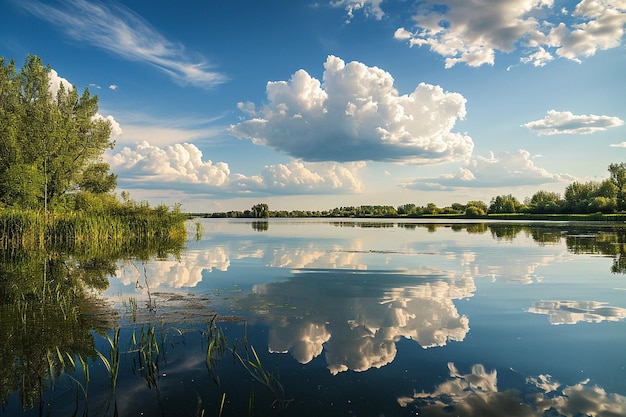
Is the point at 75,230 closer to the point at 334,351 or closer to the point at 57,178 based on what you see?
the point at 57,178

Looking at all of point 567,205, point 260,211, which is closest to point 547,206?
point 567,205

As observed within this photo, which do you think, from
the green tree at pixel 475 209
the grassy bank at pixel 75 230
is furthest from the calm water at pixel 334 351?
the green tree at pixel 475 209

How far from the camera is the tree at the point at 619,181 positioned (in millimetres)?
90188

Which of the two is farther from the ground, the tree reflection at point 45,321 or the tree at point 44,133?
the tree at point 44,133

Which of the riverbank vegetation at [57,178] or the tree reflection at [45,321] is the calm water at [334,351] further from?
the riverbank vegetation at [57,178]

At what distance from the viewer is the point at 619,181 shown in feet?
325

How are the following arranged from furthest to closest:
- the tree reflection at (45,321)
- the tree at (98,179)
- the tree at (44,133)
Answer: the tree at (98,179) < the tree at (44,133) < the tree reflection at (45,321)

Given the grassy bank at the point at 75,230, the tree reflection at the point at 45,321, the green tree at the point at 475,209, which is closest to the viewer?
the tree reflection at the point at 45,321

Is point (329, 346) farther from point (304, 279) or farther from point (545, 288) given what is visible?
point (545, 288)

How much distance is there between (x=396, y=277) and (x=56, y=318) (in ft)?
36.8

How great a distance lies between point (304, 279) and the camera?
51.1 ft

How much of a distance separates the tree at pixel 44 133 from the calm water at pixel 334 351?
30187mm

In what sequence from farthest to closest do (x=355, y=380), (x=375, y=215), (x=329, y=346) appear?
(x=375, y=215) < (x=329, y=346) < (x=355, y=380)

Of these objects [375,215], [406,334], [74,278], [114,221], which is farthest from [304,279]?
[375,215]
